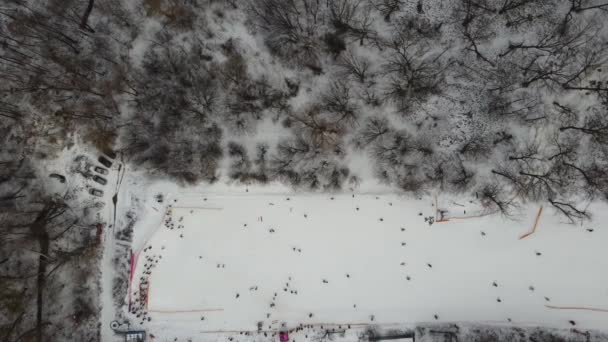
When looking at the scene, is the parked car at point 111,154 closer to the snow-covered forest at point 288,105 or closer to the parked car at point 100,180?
the snow-covered forest at point 288,105

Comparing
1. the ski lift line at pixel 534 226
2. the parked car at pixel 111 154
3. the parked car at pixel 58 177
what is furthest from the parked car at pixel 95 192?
the ski lift line at pixel 534 226

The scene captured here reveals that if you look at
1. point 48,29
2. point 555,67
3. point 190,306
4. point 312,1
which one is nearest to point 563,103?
point 555,67

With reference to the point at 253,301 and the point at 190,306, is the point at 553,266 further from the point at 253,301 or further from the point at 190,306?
the point at 190,306

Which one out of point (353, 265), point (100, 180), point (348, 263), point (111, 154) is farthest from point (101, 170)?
point (353, 265)

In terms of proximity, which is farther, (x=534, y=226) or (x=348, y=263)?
(x=348, y=263)

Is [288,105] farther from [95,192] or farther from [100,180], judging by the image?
[95,192]

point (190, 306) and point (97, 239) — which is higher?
point (97, 239)
